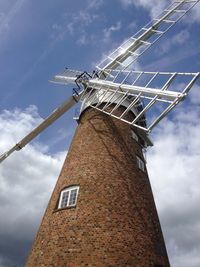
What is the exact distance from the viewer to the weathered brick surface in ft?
37.1

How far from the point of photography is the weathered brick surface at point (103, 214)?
37.1ft

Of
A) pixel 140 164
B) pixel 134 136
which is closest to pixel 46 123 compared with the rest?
pixel 134 136

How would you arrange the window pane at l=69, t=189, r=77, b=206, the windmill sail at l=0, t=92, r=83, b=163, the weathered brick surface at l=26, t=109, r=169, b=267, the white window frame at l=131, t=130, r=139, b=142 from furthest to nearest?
1. the windmill sail at l=0, t=92, r=83, b=163
2. the white window frame at l=131, t=130, r=139, b=142
3. the window pane at l=69, t=189, r=77, b=206
4. the weathered brick surface at l=26, t=109, r=169, b=267

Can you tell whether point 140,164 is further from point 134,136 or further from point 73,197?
point 73,197

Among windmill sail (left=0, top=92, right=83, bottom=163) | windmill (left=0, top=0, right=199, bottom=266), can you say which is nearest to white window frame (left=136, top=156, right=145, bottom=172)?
windmill (left=0, top=0, right=199, bottom=266)

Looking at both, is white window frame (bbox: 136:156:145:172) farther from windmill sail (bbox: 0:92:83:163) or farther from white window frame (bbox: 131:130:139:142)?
windmill sail (bbox: 0:92:83:163)

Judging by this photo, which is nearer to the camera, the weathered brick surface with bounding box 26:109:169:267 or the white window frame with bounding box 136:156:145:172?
the weathered brick surface with bounding box 26:109:169:267

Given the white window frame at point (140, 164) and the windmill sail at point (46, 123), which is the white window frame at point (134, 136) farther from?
the windmill sail at point (46, 123)

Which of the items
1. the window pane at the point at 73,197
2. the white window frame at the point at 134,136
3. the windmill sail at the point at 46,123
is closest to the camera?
the window pane at the point at 73,197

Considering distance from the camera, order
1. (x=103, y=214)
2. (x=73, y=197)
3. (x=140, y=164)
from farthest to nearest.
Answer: (x=140, y=164) < (x=73, y=197) < (x=103, y=214)

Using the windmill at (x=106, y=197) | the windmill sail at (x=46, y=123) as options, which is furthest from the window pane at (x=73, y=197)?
the windmill sail at (x=46, y=123)

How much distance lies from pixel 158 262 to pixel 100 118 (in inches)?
276

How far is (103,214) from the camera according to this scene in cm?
1216

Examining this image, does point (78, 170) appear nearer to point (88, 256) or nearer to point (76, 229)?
point (76, 229)
